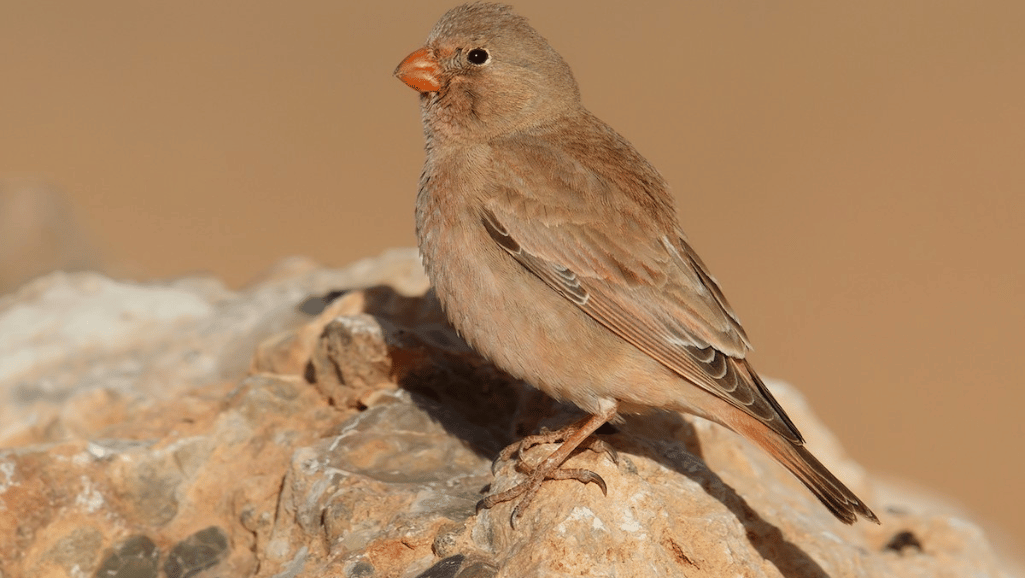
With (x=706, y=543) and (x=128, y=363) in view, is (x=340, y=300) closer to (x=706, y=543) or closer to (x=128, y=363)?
(x=128, y=363)

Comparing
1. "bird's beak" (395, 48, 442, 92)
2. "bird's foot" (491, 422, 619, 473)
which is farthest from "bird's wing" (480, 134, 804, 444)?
"bird's beak" (395, 48, 442, 92)

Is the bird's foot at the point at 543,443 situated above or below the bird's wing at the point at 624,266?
below

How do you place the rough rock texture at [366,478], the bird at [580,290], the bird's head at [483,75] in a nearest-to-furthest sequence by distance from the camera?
1. the rough rock texture at [366,478]
2. the bird at [580,290]
3. the bird's head at [483,75]

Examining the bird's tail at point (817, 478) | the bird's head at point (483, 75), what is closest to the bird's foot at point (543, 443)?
the bird's tail at point (817, 478)

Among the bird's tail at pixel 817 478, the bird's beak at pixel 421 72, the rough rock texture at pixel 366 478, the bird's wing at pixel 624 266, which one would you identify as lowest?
the rough rock texture at pixel 366 478

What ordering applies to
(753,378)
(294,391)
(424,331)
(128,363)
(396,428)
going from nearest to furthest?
(753,378) < (396,428) < (294,391) < (424,331) < (128,363)

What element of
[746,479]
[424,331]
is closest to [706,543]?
[746,479]

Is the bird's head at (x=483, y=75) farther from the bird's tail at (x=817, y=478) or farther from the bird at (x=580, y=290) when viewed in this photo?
the bird's tail at (x=817, y=478)

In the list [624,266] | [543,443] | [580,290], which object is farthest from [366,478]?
[624,266]

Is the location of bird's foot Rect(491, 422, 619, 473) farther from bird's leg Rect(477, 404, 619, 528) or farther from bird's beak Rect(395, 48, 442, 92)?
bird's beak Rect(395, 48, 442, 92)
